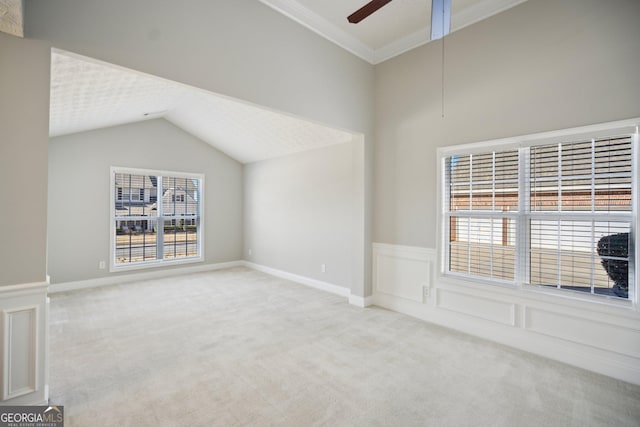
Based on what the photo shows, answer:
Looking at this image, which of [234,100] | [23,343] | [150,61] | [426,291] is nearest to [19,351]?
[23,343]

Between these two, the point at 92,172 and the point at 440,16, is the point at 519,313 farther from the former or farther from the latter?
the point at 92,172

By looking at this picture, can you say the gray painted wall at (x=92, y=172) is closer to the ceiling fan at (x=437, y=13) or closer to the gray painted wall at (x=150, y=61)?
the gray painted wall at (x=150, y=61)

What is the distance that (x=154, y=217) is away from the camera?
6172 mm

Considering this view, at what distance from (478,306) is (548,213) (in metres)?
1.18

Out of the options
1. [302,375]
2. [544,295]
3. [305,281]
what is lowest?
[302,375]

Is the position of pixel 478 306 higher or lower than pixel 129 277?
higher

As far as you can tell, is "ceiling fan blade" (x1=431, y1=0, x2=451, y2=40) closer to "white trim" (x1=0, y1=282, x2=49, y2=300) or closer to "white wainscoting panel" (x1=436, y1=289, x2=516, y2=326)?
"white wainscoting panel" (x1=436, y1=289, x2=516, y2=326)

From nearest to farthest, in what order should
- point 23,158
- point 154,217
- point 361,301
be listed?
point 23,158, point 361,301, point 154,217

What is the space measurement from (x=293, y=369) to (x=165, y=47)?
2.81 m

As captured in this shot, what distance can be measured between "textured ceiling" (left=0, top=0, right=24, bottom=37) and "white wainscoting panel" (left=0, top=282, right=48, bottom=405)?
4.91ft

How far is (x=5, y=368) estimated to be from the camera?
5.89 feet

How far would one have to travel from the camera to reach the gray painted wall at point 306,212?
489cm

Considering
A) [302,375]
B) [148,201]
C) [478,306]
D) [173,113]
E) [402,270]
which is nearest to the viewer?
[302,375]

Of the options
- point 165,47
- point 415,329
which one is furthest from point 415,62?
point 415,329
